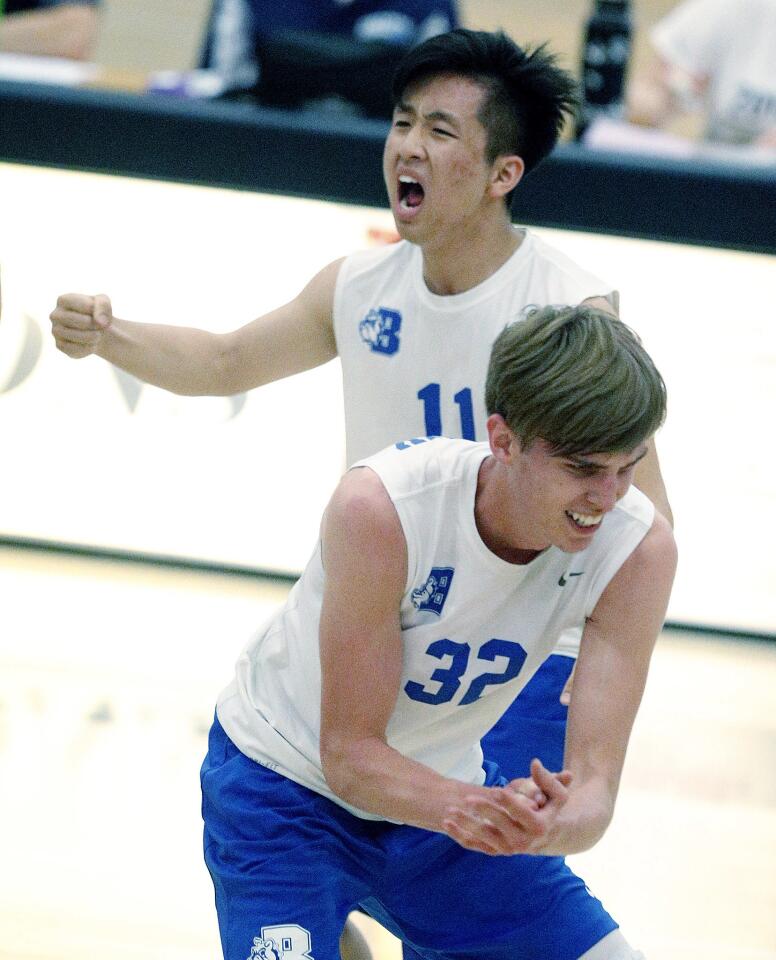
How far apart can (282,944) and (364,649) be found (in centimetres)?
43

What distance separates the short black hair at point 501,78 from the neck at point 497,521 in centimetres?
101

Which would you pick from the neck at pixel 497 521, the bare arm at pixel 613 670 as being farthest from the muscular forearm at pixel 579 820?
the neck at pixel 497 521

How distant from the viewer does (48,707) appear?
414 centimetres

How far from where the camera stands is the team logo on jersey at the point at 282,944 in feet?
6.89

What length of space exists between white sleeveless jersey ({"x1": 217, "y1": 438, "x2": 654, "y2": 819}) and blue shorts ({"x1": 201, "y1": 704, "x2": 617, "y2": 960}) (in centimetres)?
4

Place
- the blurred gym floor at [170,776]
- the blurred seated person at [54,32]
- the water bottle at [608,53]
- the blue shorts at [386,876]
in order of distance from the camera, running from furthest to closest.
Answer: the blurred seated person at [54,32] < the water bottle at [608,53] < the blurred gym floor at [170,776] < the blue shorts at [386,876]

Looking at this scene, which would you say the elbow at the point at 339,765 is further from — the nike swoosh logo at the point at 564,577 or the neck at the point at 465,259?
the neck at the point at 465,259

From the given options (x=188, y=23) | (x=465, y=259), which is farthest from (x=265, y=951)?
(x=188, y=23)

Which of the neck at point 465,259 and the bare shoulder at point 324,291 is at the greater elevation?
the neck at point 465,259

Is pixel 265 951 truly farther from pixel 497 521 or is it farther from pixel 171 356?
pixel 171 356

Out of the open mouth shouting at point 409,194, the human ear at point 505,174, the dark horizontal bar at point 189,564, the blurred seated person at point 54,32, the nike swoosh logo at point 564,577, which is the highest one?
the human ear at point 505,174

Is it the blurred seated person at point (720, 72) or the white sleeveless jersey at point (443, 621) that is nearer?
the white sleeveless jersey at point (443, 621)

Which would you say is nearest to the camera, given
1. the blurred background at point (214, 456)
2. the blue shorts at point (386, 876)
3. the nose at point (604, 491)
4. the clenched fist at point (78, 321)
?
the nose at point (604, 491)

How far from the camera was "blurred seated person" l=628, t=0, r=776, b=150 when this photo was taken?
5242 mm
